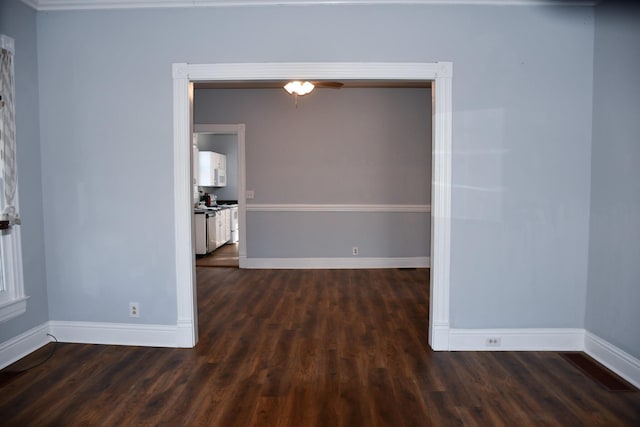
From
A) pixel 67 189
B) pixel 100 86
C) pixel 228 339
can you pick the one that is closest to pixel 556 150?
pixel 228 339

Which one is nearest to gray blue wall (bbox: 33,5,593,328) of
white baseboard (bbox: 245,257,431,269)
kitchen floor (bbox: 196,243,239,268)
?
white baseboard (bbox: 245,257,431,269)

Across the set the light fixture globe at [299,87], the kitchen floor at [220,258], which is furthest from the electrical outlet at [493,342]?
the kitchen floor at [220,258]

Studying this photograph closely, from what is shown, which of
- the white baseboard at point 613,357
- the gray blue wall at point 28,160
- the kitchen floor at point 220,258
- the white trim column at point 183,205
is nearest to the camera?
the white baseboard at point 613,357

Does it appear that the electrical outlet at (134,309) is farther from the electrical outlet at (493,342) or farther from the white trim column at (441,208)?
the electrical outlet at (493,342)

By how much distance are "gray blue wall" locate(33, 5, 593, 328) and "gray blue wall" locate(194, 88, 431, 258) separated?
9.89ft

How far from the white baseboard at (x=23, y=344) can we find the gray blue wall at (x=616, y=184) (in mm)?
4257

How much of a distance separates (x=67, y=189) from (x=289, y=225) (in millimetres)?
3366

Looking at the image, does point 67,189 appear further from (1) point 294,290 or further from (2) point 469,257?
(2) point 469,257

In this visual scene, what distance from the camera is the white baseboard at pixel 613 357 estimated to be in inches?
101

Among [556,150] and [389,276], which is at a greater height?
[556,150]

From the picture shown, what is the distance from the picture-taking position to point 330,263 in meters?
6.09

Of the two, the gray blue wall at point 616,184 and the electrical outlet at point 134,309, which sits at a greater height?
the gray blue wall at point 616,184

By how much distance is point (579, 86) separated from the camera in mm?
2977

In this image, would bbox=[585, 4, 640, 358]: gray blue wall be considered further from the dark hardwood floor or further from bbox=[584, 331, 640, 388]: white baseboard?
the dark hardwood floor
